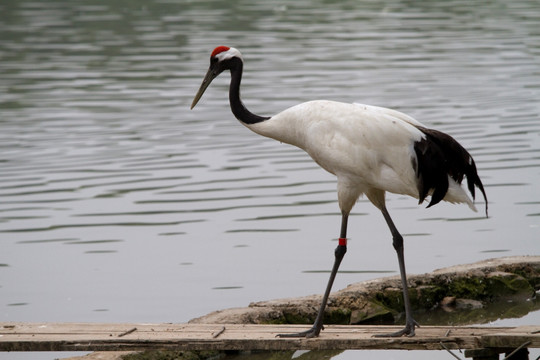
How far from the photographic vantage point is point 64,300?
10.6 metres

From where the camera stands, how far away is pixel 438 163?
7477 mm

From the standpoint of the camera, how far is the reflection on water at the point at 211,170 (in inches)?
439

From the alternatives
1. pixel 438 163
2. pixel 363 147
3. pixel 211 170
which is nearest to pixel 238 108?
pixel 363 147

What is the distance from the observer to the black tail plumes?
24.6 ft

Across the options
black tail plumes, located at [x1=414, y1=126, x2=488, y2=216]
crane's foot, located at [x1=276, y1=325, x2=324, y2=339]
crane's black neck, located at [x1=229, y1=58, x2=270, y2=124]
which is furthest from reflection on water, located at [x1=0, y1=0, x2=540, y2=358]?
black tail plumes, located at [x1=414, y1=126, x2=488, y2=216]

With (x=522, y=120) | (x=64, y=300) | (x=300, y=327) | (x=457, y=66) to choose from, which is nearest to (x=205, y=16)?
(x=457, y=66)

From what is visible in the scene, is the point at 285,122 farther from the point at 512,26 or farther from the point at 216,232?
the point at 512,26

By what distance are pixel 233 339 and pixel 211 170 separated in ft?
28.1

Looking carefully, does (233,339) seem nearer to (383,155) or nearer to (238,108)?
(383,155)

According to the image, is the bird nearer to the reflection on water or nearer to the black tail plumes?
the black tail plumes

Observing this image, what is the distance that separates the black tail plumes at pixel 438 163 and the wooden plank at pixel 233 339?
0.92m

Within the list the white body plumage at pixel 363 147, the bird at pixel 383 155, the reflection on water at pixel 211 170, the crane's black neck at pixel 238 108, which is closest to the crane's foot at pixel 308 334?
the bird at pixel 383 155

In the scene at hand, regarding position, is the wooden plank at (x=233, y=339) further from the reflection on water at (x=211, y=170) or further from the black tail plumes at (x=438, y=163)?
the reflection on water at (x=211, y=170)

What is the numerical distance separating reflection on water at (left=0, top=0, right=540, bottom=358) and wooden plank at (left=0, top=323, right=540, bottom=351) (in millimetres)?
2345
